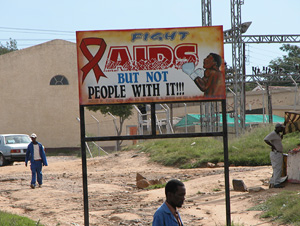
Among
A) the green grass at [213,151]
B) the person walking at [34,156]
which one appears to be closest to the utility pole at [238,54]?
the green grass at [213,151]

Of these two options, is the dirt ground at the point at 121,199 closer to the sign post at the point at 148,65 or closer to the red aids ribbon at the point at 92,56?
the sign post at the point at 148,65

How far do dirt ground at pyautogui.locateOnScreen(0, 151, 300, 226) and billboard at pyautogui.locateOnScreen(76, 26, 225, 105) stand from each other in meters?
2.64

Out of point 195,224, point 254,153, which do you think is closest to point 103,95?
point 195,224

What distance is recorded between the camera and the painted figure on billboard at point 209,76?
924 cm

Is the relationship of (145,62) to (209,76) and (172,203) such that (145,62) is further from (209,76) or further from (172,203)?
(172,203)

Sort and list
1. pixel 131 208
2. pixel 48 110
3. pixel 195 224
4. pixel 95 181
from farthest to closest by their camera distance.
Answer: pixel 48 110 → pixel 95 181 → pixel 131 208 → pixel 195 224

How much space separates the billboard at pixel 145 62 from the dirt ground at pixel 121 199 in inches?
104

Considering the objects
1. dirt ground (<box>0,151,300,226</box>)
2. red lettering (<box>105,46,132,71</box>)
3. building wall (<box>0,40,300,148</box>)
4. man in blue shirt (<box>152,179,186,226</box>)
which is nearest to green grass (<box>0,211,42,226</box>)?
dirt ground (<box>0,151,300,226</box>)

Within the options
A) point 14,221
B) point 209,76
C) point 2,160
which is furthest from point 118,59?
point 2,160

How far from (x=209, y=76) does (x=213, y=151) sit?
14.4m

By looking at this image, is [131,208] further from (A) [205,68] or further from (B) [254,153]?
(B) [254,153]

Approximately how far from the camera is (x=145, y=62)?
9219mm

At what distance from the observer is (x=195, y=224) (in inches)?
392

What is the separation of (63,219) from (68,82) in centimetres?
3474
